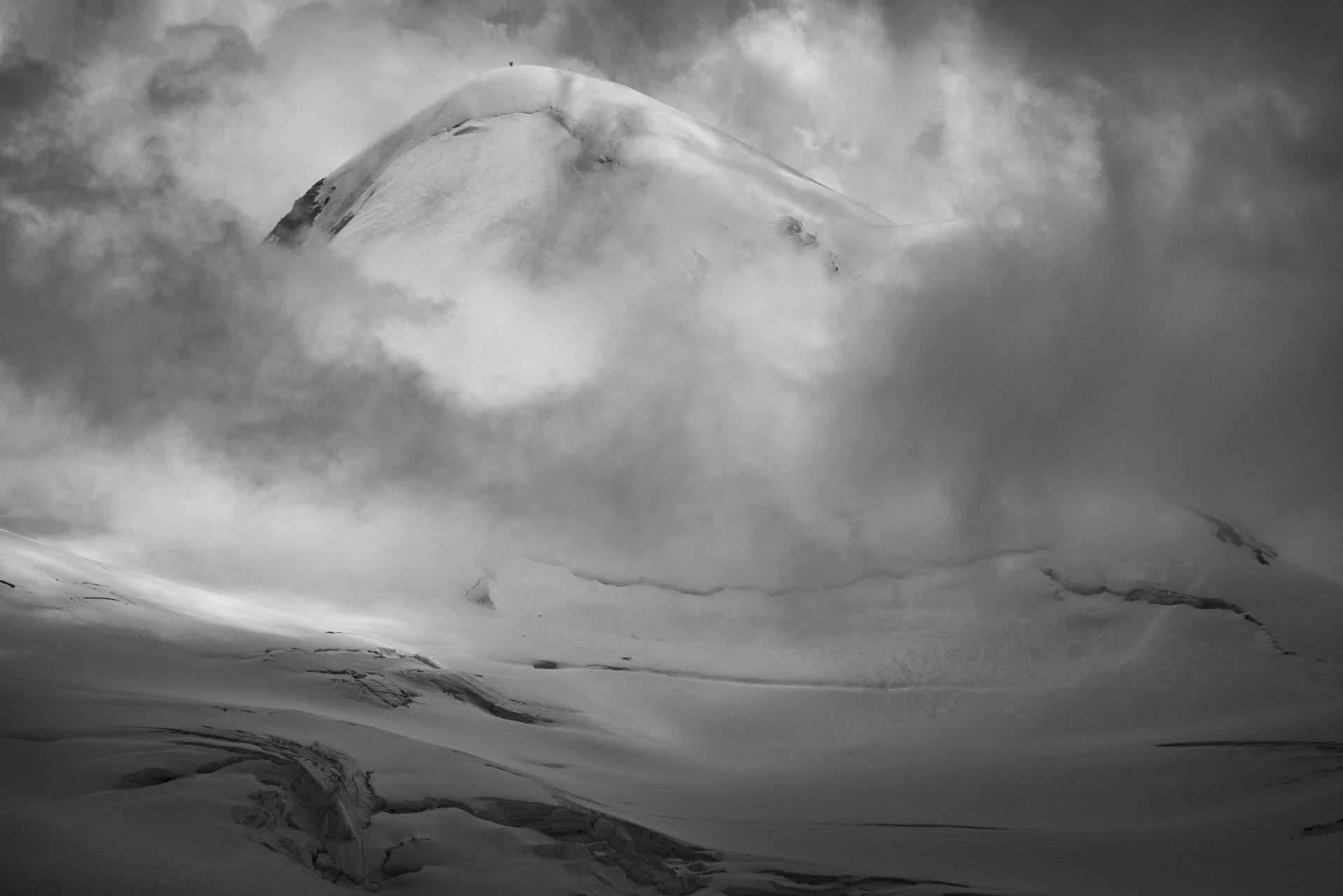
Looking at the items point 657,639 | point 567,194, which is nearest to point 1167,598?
point 657,639

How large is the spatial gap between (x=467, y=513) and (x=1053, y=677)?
1324cm

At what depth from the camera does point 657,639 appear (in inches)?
799

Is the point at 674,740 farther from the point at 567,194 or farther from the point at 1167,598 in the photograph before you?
the point at 567,194

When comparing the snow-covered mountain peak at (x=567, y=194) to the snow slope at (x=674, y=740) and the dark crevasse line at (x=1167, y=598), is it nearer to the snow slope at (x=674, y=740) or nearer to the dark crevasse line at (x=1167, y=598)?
the snow slope at (x=674, y=740)

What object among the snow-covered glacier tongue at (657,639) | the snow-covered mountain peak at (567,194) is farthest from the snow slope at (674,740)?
the snow-covered mountain peak at (567,194)

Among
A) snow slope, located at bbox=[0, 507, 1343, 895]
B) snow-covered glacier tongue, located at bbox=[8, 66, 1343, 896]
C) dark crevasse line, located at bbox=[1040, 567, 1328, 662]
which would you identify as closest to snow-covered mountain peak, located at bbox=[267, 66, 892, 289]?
snow-covered glacier tongue, located at bbox=[8, 66, 1343, 896]

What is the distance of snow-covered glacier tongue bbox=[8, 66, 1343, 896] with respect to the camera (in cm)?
833

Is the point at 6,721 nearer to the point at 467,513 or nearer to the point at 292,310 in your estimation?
the point at 467,513

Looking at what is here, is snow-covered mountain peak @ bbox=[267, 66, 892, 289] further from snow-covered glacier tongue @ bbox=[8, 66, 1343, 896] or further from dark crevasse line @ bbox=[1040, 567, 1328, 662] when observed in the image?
dark crevasse line @ bbox=[1040, 567, 1328, 662]

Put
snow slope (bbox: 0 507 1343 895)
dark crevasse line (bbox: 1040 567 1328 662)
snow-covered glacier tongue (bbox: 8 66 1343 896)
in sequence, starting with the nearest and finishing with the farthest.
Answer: snow slope (bbox: 0 507 1343 895), snow-covered glacier tongue (bbox: 8 66 1343 896), dark crevasse line (bbox: 1040 567 1328 662)

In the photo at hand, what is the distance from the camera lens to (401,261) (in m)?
30.8

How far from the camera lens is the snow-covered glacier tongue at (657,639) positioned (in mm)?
8328

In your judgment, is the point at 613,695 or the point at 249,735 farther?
the point at 613,695

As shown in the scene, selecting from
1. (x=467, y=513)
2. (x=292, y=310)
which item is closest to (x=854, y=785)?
(x=467, y=513)
